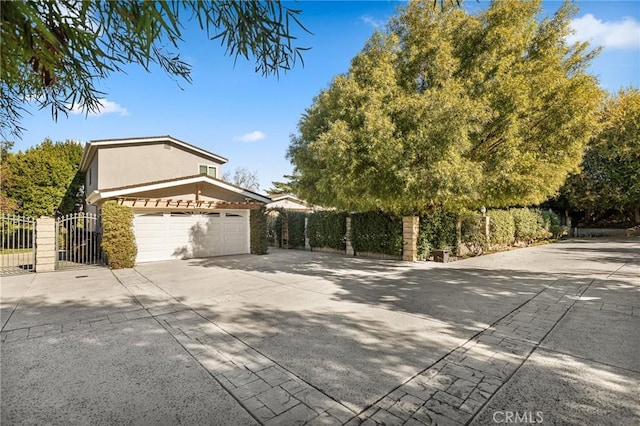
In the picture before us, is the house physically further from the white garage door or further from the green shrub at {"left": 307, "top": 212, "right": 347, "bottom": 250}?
the green shrub at {"left": 307, "top": 212, "right": 347, "bottom": 250}

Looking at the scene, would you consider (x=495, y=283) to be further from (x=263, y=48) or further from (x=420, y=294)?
(x=263, y=48)

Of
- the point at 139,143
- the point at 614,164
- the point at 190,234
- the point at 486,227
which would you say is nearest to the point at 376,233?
the point at 486,227

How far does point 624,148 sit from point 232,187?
2542 centimetres

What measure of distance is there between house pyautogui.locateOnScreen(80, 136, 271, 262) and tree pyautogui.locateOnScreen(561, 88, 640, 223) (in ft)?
76.5

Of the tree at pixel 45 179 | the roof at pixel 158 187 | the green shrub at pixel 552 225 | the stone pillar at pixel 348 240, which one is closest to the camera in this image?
the roof at pixel 158 187

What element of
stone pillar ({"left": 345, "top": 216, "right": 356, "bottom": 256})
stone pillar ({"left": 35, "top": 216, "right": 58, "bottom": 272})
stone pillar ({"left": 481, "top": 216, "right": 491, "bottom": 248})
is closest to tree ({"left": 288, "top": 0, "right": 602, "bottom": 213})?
stone pillar ({"left": 345, "top": 216, "right": 356, "bottom": 256})

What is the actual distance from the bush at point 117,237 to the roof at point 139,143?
5480 mm

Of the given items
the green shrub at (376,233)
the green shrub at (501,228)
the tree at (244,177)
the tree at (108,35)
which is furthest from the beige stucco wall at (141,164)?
the tree at (244,177)

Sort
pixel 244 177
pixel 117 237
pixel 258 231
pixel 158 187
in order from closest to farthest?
pixel 117 237, pixel 158 187, pixel 258 231, pixel 244 177

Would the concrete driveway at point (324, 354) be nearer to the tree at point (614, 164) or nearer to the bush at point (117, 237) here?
the bush at point (117, 237)

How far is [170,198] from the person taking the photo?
1343 cm

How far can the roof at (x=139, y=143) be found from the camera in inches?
579

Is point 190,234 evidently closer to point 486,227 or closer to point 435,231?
point 435,231

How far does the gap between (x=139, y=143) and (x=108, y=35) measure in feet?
52.4
